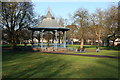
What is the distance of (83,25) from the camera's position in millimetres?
41719

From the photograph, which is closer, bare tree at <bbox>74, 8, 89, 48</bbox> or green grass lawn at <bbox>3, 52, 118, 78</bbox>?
green grass lawn at <bbox>3, 52, 118, 78</bbox>

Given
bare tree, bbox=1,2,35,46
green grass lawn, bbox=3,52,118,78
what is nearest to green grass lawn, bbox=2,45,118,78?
green grass lawn, bbox=3,52,118,78

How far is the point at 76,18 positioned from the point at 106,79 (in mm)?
36646

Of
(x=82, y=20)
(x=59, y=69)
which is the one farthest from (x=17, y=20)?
(x=59, y=69)

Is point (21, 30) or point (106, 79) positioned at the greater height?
point (21, 30)

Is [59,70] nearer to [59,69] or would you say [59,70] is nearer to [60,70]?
[60,70]

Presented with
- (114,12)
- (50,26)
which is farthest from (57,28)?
(114,12)

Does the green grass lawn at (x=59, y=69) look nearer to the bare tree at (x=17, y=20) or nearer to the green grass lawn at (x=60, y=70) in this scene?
the green grass lawn at (x=60, y=70)

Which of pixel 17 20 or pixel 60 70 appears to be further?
pixel 17 20

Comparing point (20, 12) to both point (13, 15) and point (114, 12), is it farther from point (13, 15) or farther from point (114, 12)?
point (114, 12)

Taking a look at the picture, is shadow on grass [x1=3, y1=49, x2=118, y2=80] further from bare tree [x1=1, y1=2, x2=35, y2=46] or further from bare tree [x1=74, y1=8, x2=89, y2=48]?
bare tree [x1=74, y1=8, x2=89, y2=48]

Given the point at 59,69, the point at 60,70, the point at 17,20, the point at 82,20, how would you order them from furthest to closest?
the point at 82,20, the point at 17,20, the point at 59,69, the point at 60,70

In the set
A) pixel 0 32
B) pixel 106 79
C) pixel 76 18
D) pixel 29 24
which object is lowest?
pixel 106 79

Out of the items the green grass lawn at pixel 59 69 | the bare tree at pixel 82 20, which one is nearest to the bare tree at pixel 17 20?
the bare tree at pixel 82 20
